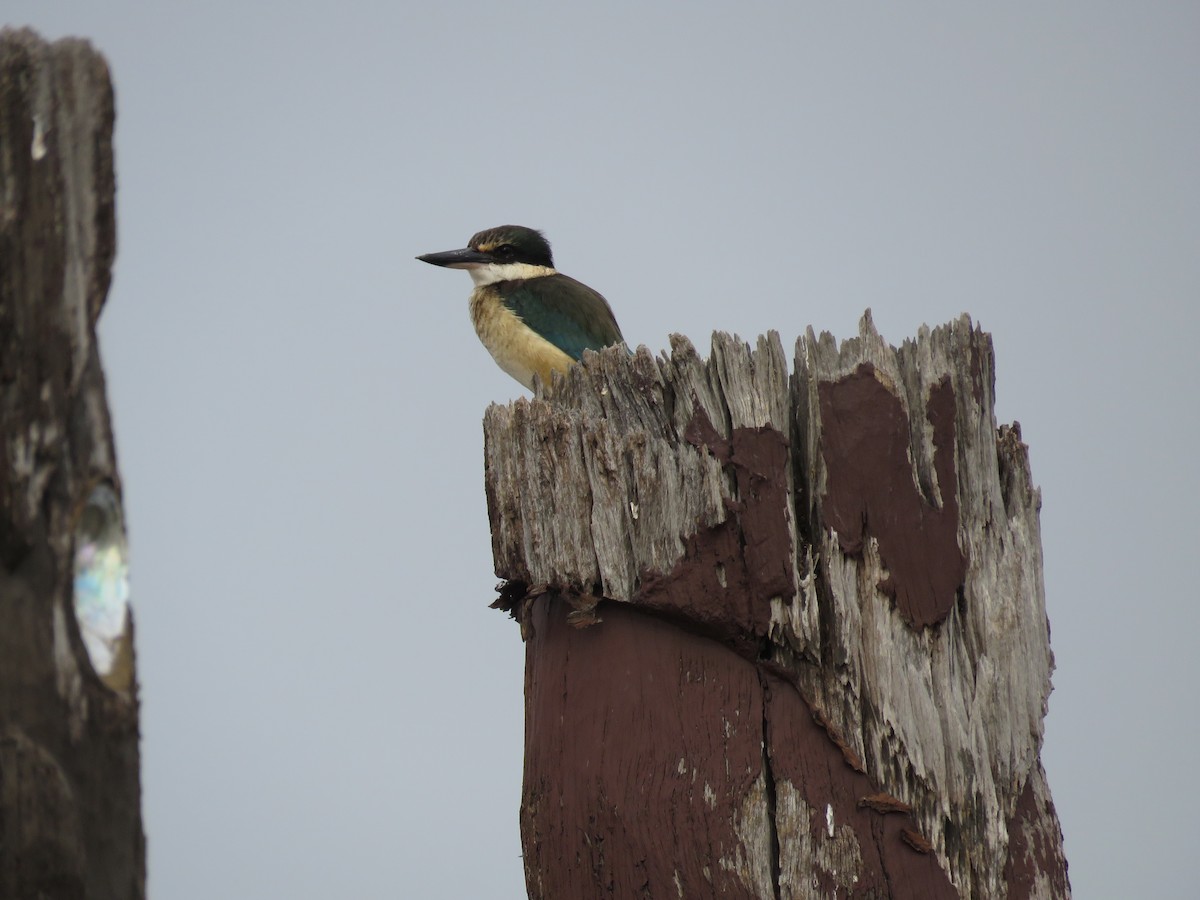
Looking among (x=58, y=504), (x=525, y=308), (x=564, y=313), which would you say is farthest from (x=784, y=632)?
(x=525, y=308)

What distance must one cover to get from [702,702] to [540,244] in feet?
18.0

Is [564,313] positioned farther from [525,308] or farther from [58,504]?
[58,504]

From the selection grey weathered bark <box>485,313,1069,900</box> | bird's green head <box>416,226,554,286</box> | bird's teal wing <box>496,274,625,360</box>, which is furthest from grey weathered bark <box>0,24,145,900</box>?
bird's green head <box>416,226,554,286</box>

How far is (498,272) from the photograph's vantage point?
838cm

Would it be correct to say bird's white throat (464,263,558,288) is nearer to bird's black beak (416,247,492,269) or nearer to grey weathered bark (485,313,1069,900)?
bird's black beak (416,247,492,269)

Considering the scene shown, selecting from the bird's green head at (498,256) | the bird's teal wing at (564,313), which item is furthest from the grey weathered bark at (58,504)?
the bird's green head at (498,256)

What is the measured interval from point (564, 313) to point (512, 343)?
13.3 inches

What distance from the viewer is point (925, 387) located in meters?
3.65

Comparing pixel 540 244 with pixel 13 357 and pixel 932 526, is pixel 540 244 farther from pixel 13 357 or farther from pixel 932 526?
pixel 13 357

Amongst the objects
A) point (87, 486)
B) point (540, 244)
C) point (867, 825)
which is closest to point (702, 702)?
point (867, 825)

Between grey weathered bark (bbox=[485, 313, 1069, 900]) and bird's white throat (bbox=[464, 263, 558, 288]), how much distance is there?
15.5 feet

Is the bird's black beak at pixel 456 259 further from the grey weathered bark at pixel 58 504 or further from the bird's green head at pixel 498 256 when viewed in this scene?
the grey weathered bark at pixel 58 504

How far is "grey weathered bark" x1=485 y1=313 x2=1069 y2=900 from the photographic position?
3.43 m

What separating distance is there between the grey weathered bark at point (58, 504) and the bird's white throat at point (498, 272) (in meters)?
6.43
